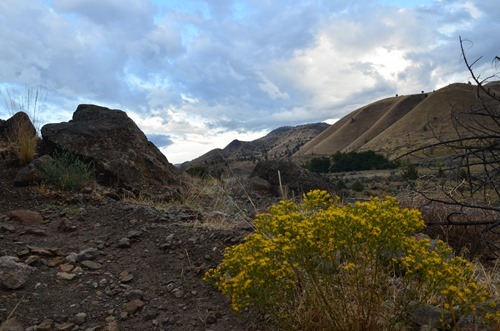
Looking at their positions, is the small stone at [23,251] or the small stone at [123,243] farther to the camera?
the small stone at [123,243]

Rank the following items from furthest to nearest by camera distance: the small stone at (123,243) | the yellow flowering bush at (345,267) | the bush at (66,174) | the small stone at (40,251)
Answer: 1. the bush at (66,174)
2. the small stone at (123,243)
3. the small stone at (40,251)
4. the yellow flowering bush at (345,267)

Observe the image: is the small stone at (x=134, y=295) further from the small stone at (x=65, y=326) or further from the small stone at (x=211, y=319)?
the small stone at (x=211, y=319)

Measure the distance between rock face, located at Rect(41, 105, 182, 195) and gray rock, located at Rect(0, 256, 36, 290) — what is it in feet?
12.8

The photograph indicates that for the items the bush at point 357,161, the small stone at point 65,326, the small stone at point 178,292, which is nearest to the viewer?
the small stone at point 65,326

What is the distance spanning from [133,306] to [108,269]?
0.88 metres

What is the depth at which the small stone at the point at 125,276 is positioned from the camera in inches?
158

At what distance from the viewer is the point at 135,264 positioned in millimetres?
4395

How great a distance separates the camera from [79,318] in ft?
10.8

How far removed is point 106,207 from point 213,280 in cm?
312

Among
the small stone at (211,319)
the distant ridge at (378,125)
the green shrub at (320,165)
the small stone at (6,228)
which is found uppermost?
the distant ridge at (378,125)

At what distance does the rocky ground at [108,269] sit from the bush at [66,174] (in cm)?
72

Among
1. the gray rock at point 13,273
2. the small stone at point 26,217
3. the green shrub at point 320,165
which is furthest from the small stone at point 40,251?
the green shrub at point 320,165

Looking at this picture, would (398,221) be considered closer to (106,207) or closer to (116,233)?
(116,233)

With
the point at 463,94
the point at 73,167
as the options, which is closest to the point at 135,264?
the point at 73,167
